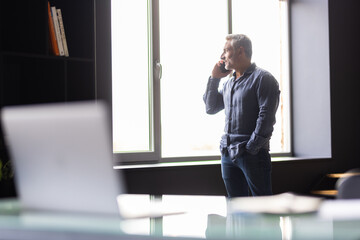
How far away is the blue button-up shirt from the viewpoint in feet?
10.1

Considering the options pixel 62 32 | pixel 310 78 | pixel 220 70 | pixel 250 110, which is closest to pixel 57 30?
pixel 62 32

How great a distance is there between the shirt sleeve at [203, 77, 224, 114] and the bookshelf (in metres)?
0.78

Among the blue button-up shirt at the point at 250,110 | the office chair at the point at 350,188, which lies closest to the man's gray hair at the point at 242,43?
the blue button-up shirt at the point at 250,110

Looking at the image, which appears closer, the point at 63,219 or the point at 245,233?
the point at 245,233

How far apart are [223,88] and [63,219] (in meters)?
2.33

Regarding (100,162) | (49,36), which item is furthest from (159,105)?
(100,162)

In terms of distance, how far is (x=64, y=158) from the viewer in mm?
1162

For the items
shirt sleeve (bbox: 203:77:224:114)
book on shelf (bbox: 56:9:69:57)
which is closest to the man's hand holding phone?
shirt sleeve (bbox: 203:77:224:114)

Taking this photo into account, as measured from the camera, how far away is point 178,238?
1.04 m

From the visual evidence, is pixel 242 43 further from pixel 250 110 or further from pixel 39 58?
pixel 39 58

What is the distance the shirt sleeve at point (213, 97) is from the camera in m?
3.44

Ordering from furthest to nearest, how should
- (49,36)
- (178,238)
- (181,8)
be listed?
(181,8) → (49,36) → (178,238)

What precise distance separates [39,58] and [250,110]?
4.46 ft

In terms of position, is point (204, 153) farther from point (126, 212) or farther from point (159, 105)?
point (126, 212)
